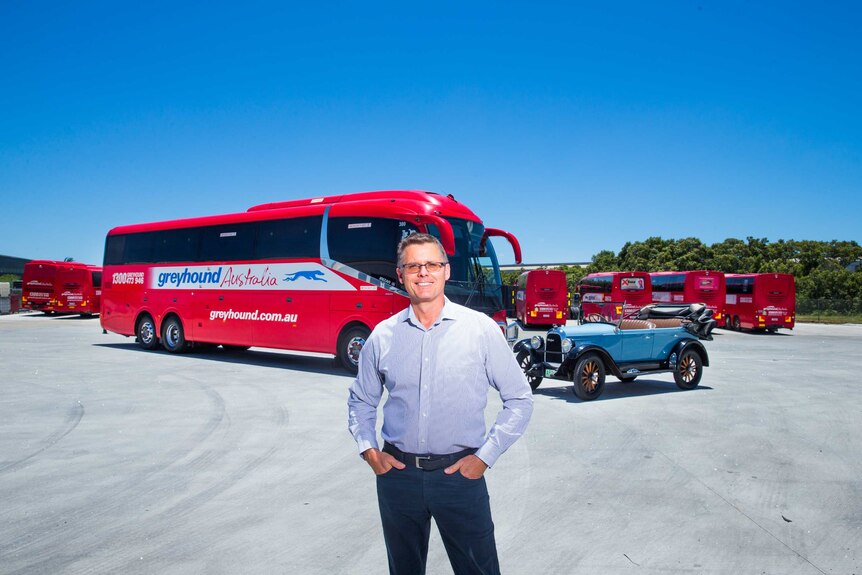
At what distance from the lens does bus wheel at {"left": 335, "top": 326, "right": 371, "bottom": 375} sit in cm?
1345

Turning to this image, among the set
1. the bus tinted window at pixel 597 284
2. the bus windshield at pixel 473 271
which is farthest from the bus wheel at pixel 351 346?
the bus tinted window at pixel 597 284

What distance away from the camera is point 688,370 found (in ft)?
39.0

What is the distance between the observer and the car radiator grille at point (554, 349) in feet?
35.7

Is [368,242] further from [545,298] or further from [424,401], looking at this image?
[545,298]

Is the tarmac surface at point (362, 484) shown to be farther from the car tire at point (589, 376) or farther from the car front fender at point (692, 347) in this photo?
the car front fender at point (692, 347)

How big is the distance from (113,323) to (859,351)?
22029mm

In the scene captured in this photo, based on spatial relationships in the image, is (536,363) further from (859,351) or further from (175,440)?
(859,351)

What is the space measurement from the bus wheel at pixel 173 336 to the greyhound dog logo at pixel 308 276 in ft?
14.4

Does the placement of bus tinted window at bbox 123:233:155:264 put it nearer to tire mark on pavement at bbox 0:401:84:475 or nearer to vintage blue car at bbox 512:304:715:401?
tire mark on pavement at bbox 0:401:84:475

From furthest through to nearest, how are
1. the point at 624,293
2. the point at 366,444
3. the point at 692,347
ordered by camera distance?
1. the point at 624,293
2. the point at 692,347
3. the point at 366,444

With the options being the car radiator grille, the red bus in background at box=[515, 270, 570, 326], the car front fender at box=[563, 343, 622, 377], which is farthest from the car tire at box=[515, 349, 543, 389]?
the red bus in background at box=[515, 270, 570, 326]

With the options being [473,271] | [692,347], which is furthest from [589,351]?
[473,271]

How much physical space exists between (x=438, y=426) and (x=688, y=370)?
10.3 m

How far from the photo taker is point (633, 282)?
35125 millimetres
